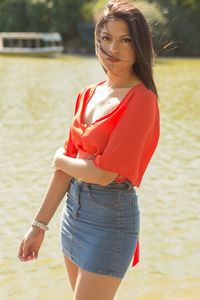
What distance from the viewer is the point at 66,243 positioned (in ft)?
5.71

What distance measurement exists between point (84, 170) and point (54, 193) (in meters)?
0.23

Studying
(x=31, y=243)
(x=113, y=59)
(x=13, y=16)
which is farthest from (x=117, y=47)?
(x=13, y=16)

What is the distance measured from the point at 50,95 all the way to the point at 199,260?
8779mm

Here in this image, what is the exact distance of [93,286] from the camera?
1.62 metres

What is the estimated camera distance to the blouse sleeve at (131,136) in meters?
1.55

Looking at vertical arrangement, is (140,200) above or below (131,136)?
below

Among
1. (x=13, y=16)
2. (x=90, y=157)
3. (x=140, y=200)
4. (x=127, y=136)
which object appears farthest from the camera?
(x=13, y=16)

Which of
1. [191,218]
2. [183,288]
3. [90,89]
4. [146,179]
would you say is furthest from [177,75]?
[90,89]

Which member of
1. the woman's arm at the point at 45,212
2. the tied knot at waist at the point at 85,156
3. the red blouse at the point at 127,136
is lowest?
the woman's arm at the point at 45,212

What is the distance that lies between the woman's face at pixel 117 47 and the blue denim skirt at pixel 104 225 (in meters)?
0.39

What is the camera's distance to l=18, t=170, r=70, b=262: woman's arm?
1.78 metres

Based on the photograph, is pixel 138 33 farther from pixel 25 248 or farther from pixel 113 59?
pixel 25 248

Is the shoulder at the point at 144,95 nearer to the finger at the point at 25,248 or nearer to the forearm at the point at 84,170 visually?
the forearm at the point at 84,170

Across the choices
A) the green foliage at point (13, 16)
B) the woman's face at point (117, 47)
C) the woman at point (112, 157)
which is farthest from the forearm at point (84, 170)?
the green foliage at point (13, 16)
